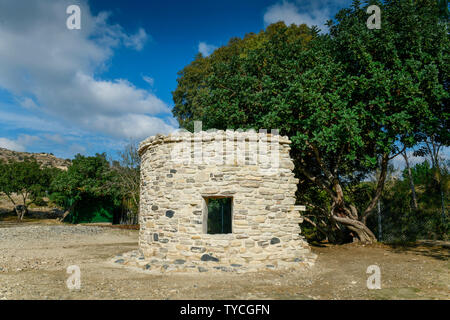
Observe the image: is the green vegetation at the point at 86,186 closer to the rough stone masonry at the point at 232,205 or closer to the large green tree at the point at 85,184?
the large green tree at the point at 85,184

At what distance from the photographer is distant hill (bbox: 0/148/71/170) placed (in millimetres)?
40562

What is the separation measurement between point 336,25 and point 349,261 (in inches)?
355

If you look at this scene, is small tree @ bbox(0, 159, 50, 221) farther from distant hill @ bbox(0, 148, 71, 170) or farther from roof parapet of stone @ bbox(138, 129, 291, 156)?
roof parapet of stone @ bbox(138, 129, 291, 156)

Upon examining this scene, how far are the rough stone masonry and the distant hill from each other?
131 feet

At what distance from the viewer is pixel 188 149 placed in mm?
7883

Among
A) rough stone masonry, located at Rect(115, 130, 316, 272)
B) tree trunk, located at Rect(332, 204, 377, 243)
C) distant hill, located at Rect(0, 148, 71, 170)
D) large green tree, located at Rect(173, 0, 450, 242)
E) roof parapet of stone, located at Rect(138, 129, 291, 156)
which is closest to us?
rough stone masonry, located at Rect(115, 130, 316, 272)

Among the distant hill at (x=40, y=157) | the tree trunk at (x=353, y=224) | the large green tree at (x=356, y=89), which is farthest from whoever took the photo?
the distant hill at (x=40, y=157)

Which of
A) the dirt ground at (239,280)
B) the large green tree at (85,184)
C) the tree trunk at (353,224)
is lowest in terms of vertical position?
the dirt ground at (239,280)

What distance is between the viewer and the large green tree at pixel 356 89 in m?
8.42

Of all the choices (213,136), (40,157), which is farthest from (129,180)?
(40,157)

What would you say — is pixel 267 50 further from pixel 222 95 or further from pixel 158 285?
pixel 158 285

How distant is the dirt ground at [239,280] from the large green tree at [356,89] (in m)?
3.16

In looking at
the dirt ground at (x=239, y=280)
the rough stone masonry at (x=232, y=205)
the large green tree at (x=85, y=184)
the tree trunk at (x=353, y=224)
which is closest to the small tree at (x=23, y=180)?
the large green tree at (x=85, y=184)

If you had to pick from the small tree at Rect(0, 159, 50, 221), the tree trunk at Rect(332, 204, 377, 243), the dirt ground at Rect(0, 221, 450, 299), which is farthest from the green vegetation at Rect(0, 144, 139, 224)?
the tree trunk at Rect(332, 204, 377, 243)
